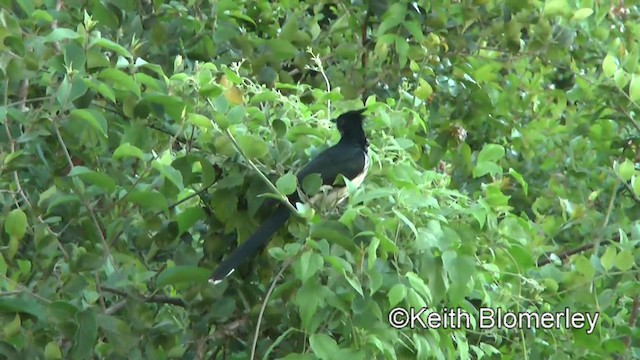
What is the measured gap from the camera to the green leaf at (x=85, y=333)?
2041 millimetres

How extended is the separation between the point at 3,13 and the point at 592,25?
1761 millimetres

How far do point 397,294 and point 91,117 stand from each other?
0.64 m

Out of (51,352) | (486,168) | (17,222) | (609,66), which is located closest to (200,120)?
(17,222)

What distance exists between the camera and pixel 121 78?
208 centimetres

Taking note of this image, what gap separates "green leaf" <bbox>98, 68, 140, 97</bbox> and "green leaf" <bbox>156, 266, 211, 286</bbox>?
33cm

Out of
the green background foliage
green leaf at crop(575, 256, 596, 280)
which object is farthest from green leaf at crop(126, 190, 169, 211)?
green leaf at crop(575, 256, 596, 280)

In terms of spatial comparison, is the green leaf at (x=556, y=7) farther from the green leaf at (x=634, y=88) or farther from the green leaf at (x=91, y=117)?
the green leaf at (x=91, y=117)

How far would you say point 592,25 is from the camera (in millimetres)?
3365

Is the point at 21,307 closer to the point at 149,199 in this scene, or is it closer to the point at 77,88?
the point at 149,199

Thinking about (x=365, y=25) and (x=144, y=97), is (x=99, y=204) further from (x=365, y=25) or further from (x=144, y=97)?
(x=365, y=25)

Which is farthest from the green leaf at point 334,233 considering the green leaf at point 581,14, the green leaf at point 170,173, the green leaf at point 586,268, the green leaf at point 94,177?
the green leaf at point 581,14

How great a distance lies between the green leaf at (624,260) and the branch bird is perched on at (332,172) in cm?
59

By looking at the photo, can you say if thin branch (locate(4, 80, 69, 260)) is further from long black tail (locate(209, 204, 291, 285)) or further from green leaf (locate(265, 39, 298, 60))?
green leaf (locate(265, 39, 298, 60))

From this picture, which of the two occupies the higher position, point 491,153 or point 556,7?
point 491,153
